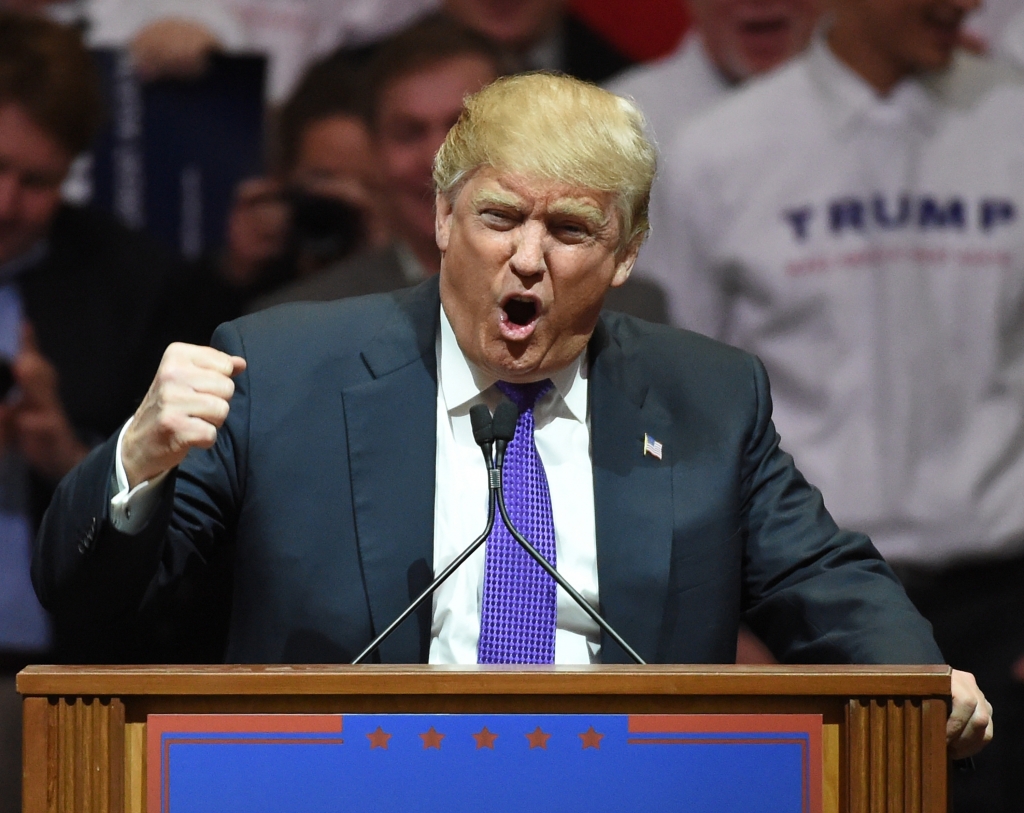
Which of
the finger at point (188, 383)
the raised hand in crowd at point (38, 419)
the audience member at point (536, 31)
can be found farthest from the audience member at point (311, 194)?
the finger at point (188, 383)

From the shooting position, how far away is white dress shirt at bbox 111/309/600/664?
189cm

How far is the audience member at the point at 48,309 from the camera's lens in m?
3.53

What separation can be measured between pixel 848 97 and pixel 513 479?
2.07 meters

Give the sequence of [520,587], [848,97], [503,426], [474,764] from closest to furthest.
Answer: [474,764]
[503,426]
[520,587]
[848,97]

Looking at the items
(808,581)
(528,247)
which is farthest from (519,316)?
(808,581)

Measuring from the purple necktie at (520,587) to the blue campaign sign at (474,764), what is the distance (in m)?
0.37

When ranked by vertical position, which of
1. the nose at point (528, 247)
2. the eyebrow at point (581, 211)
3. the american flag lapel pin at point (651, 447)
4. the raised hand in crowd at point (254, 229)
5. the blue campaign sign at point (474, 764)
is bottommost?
the blue campaign sign at point (474, 764)

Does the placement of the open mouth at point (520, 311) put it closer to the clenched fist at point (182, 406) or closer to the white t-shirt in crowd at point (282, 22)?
the clenched fist at point (182, 406)

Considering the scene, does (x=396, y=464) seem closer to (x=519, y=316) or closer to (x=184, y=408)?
(x=519, y=316)

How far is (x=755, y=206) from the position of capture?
12.0 feet

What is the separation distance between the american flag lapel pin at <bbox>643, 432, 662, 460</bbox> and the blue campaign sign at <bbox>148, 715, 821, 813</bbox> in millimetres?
587

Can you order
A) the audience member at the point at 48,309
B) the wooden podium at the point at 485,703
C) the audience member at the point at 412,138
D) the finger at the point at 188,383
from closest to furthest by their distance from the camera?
the wooden podium at the point at 485,703 < the finger at the point at 188,383 < the audience member at the point at 48,309 < the audience member at the point at 412,138

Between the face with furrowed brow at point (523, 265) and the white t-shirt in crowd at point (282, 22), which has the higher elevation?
the white t-shirt in crowd at point (282, 22)

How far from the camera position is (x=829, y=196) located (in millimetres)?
3654
